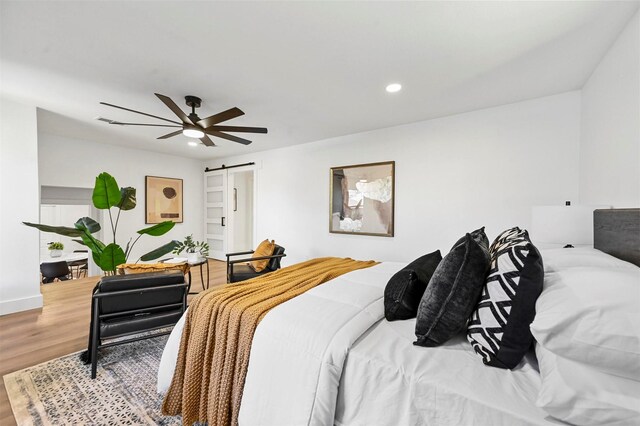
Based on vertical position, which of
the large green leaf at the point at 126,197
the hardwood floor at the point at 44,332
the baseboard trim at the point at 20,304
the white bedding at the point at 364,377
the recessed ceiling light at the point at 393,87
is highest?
the recessed ceiling light at the point at 393,87

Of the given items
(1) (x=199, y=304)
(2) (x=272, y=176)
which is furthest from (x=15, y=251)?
(2) (x=272, y=176)

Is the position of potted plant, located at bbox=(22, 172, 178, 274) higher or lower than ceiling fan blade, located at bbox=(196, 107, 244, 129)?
lower

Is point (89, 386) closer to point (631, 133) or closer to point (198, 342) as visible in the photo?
point (198, 342)

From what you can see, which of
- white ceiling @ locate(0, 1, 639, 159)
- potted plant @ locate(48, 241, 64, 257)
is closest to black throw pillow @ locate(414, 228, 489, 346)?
white ceiling @ locate(0, 1, 639, 159)

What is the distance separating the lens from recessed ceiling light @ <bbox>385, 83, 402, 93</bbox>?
2.62 m

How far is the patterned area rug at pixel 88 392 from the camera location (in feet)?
5.29

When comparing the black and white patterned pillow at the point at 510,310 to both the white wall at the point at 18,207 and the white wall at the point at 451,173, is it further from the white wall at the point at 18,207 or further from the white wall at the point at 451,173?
the white wall at the point at 18,207

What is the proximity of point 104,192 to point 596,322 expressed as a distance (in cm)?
350

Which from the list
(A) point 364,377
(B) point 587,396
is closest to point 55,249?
(A) point 364,377

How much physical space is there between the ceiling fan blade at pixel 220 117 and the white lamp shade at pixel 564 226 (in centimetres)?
265

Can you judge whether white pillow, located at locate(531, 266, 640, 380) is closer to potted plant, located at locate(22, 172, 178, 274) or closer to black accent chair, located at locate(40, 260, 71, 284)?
potted plant, located at locate(22, 172, 178, 274)

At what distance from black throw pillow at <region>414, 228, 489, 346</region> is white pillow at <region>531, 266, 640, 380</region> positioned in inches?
10.1

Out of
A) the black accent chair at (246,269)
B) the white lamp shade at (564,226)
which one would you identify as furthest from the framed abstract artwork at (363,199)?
the white lamp shade at (564,226)

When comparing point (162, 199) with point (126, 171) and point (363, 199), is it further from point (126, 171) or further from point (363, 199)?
point (363, 199)
